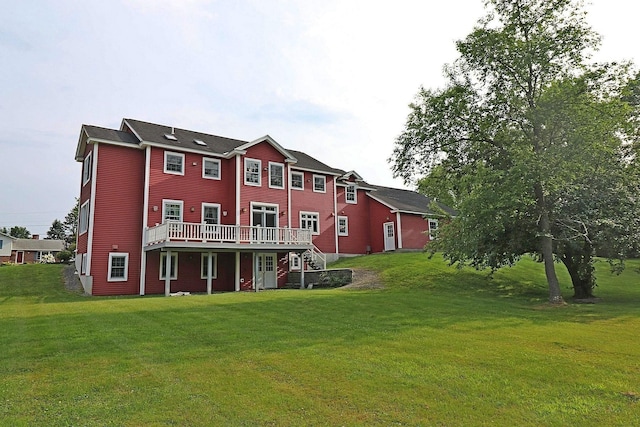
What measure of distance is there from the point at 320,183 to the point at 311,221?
107 inches

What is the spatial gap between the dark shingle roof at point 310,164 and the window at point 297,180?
0.52m

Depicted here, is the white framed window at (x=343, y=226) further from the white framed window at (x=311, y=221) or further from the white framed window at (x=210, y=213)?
the white framed window at (x=210, y=213)

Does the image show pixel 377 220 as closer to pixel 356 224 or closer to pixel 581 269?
pixel 356 224

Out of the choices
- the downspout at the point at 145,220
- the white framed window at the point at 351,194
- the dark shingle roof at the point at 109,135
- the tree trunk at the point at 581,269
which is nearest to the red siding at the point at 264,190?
the downspout at the point at 145,220

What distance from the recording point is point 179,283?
22.4 m

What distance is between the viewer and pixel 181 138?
2472cm

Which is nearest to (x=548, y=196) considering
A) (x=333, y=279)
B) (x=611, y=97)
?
(x=611, y=97)

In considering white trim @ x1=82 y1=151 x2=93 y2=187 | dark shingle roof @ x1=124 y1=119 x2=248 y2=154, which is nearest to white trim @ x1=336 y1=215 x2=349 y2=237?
dark shingle roof @ x1=124 y1=119 x2=248 y2=154

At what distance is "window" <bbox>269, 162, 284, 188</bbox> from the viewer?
25886 mm

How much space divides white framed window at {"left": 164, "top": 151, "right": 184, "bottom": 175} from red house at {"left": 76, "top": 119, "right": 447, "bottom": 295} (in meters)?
0.05

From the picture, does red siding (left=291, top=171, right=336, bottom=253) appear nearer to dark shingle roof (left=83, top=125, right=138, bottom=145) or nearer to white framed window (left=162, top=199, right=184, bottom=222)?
white framed window (left=162, top=199, right=184, bottom=222)

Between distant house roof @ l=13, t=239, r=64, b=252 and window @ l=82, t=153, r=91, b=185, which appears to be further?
distant house roof @ l=13, t=239, r=64, b=252

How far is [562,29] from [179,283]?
19.9m

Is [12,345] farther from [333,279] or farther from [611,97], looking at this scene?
[611,97]
